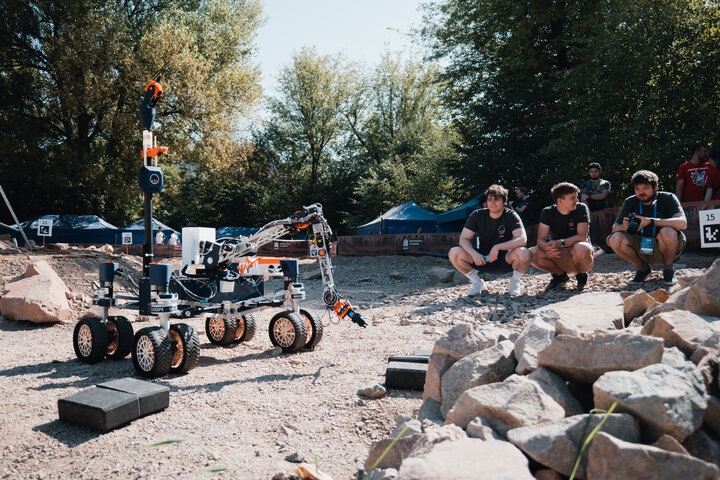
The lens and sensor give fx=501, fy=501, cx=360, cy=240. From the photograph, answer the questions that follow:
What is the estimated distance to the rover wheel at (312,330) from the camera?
532 cm

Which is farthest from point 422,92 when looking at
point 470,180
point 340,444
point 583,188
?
point 340,444

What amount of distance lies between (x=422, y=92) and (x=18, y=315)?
36.0 m

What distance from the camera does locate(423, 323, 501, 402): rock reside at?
3242 millimetres

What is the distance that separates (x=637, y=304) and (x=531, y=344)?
1.33 meters

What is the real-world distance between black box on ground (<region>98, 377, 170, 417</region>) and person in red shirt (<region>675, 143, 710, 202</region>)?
30.8 feet

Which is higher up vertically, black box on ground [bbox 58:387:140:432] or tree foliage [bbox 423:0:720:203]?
tree foliage [bbox 423:0:720:203]

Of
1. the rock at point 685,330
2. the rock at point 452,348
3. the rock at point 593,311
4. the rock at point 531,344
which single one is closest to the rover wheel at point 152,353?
the rock at point 452,348

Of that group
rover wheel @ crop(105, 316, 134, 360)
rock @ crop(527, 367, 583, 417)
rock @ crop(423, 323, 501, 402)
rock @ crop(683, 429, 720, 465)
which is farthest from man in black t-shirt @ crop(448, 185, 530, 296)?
rock @ crop(683, 429, 720, 465)

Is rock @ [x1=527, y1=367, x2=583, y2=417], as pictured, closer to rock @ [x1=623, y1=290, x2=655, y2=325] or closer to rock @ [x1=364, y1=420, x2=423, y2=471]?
rock @ [x1=364, y1=420, x2=423, y2=471]

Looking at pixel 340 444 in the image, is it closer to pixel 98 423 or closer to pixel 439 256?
pixel 98 423

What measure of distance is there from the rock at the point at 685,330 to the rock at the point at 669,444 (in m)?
0.78

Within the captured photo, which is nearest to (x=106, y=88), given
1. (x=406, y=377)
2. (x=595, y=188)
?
(x=595, y=188)

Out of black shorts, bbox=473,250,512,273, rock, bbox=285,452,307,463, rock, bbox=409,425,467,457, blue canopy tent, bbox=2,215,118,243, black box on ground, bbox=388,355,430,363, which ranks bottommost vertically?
rock, bbox=285,452,307,463

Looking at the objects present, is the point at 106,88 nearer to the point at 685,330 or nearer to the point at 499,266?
the point at 499,266
